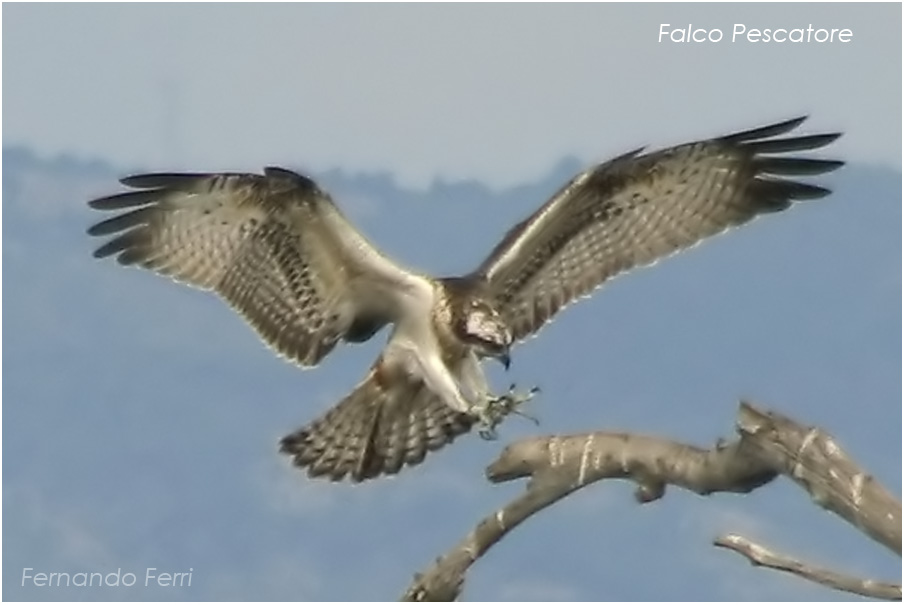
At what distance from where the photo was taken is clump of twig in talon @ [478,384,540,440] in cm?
767

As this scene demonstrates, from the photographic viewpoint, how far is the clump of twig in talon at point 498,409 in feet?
25.2

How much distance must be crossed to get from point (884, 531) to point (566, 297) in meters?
2.48

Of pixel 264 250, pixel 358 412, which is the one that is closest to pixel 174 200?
pixel 264 250

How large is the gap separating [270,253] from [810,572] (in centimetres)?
247

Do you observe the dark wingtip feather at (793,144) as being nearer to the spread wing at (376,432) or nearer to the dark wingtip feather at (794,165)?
the dark wingtip feather at (794,165)

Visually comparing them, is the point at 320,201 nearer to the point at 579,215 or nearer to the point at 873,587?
the point at 579,215

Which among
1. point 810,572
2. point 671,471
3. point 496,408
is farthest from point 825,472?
point 496,408

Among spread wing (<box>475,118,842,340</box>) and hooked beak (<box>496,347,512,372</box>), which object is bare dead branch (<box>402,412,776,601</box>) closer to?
hooked beak (<box>496,347,512,372</box>)

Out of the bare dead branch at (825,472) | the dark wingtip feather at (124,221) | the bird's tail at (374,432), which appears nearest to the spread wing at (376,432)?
the bird's tail at (374,432)

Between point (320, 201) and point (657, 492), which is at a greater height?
point (320, 201)

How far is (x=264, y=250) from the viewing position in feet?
25.7

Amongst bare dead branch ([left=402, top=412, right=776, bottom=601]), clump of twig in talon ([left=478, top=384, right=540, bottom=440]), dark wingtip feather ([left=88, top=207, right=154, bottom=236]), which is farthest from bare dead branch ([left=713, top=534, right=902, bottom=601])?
dark wingtip feather ([left=88, top=207, right=154, bottom=236])

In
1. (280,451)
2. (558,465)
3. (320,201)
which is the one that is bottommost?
(280,451)

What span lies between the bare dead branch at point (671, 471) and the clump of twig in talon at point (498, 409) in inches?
30.2
